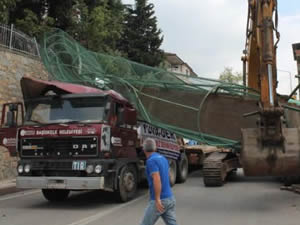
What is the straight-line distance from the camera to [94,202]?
9906 millimetres

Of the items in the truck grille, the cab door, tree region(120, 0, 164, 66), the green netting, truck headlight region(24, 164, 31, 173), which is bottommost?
truck headlight region(24, 164, 31, 173)

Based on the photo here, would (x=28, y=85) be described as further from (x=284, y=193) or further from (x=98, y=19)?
(x=98, y=19)

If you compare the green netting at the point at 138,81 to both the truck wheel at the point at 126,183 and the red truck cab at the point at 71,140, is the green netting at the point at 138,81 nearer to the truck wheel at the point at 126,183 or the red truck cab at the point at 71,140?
the red truck cab at the point at 71,140

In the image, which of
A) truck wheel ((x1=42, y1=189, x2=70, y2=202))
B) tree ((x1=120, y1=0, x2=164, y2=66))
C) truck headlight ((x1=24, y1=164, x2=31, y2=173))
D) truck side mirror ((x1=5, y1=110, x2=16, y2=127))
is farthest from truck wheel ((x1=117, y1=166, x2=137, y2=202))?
tree ((x1=120, y1=0, x2=164, y2=66))

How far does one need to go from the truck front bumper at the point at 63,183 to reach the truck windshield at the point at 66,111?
1324mm

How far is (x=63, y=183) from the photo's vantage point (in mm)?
8719

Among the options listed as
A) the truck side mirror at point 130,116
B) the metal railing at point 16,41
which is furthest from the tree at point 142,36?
the truck side mirror at point 130,116

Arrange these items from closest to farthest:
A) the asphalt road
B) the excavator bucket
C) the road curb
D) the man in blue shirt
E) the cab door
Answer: the man in blue shirt, the asphalt road, the excavator bucket, the cab door, the road curb

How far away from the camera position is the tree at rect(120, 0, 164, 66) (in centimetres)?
3775

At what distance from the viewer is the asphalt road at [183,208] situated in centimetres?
757

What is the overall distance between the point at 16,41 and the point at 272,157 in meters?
12.9

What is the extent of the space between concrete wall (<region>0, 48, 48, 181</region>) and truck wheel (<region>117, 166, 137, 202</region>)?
6786mm

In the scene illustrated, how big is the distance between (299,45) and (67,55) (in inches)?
941

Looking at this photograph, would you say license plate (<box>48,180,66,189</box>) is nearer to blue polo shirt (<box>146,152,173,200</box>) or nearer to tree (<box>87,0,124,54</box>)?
blue polo shirt (<box>146,152,173,200</box>)
